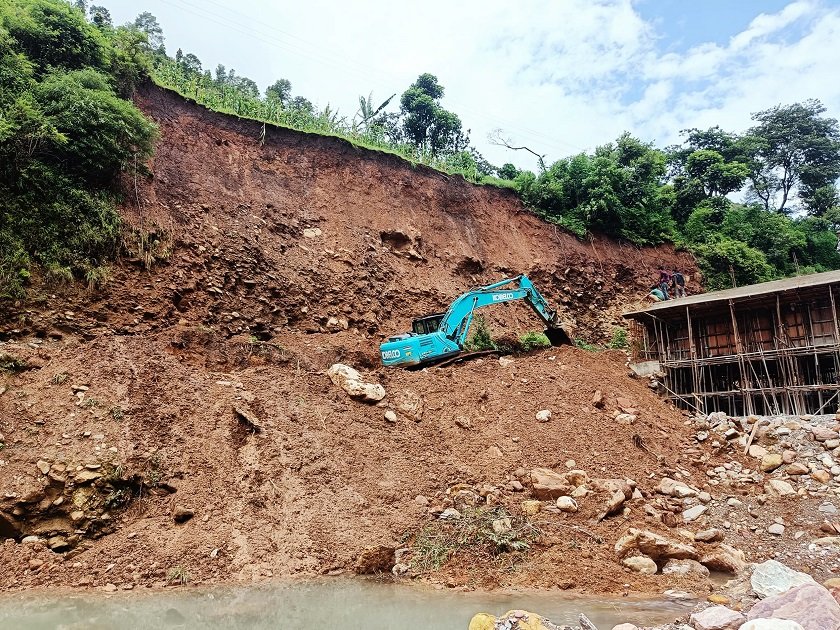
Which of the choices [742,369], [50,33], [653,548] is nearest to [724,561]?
[653,548]

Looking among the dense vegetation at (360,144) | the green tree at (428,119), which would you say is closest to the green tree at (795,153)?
the dense vegetation at (360,144)

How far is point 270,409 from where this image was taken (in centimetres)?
982

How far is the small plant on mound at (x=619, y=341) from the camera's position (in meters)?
18.8

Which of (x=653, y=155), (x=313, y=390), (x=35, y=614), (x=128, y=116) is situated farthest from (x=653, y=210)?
(x=35, y=614)

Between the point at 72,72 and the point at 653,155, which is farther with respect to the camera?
the point at 653,155

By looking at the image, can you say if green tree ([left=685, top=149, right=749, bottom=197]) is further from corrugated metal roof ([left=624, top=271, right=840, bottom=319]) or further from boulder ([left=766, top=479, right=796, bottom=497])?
boulder ([left=766, top=479, right=796, bottom=497])

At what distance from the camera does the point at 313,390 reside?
10.6 m

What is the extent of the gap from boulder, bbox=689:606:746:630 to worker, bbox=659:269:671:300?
16582mm

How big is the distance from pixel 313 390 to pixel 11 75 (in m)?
8.46

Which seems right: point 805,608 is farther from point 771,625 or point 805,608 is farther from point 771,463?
point 771,463

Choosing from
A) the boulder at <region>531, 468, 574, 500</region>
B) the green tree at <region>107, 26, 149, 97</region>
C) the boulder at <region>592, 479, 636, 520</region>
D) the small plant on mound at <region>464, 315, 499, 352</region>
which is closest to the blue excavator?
the small plant on mound at <region>464, 315, 499, 352</region>

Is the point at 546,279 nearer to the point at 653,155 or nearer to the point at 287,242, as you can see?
the point at 653,155

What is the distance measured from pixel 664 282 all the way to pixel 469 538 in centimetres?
1617

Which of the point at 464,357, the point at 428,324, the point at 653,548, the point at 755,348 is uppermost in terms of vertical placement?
the point at 428,324
